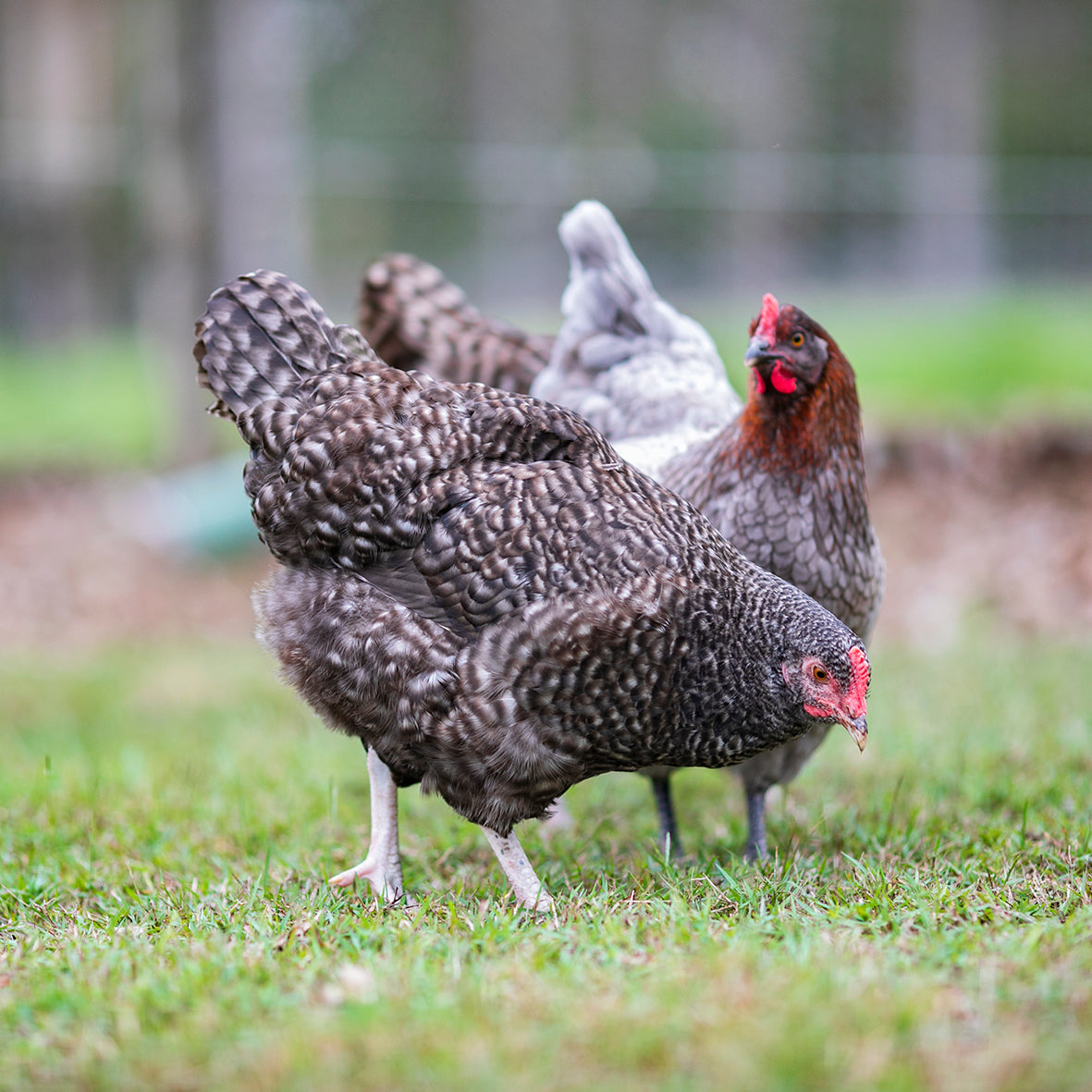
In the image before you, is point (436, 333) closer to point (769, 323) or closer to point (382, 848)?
point (769, 323)

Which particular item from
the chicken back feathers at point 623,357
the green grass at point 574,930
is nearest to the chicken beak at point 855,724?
the green grass at point 574,930

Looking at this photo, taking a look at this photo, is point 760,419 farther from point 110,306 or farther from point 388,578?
point 110,306

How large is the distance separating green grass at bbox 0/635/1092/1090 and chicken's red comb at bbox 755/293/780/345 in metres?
1.43

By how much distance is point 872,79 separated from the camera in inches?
656

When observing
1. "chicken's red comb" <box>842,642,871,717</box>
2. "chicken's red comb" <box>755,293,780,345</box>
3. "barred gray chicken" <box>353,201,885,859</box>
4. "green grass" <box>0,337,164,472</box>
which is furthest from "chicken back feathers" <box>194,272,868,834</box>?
"green grass" <box>0,337,164,472</box>

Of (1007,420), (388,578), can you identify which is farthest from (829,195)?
(388,578)

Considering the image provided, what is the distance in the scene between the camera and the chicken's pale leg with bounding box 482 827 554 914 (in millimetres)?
3123

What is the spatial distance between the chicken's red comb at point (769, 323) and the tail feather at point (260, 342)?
1.20 metres

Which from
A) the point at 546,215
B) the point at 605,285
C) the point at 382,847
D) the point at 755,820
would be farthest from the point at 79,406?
the point at 755,820

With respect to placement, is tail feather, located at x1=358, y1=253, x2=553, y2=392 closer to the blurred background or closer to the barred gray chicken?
the barred gray chicken

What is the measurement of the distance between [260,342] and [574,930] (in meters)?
1.82

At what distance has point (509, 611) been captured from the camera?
10.0ft

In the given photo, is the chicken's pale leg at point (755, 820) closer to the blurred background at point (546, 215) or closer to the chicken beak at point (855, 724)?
the chicken beak at point (855, 724)

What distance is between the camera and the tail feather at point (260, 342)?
3.50 metres
